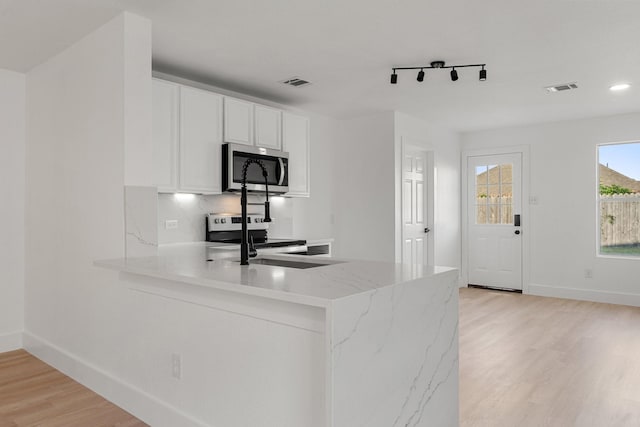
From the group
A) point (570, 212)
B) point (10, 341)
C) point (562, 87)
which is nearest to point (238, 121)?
point (10, 341)

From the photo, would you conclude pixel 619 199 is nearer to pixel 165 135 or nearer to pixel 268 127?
pixel 268 127

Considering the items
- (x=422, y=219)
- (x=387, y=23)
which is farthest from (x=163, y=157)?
(x=422, y=219)

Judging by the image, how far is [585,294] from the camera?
19.1ft

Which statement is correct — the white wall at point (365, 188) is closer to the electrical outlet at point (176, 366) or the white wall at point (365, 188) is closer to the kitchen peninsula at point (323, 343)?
the kitchen peninsula at point (323, 343)

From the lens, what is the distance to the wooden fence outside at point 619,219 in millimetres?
5605

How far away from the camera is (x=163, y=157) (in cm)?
344

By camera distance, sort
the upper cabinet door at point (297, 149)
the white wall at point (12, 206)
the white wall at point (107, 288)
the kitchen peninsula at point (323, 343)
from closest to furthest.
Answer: the kitchen peninsula at point (323, 343)
the white wall at point (107, 288)
the white wall at point (12, 206)
the upper cabinet door at point (297, 149)

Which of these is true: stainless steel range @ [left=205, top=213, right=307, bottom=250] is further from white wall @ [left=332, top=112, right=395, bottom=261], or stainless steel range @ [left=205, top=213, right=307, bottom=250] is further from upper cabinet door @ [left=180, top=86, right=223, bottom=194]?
white wall @ [left=332, top=112, right=395, bottom=261]

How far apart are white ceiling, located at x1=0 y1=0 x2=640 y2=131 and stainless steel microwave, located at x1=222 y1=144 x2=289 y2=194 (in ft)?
2.11

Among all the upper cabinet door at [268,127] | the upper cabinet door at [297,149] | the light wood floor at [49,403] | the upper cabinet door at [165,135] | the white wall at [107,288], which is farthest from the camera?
the upper cabinet door at [297,149]

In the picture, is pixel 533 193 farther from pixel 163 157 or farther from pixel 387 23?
pixel 163 157

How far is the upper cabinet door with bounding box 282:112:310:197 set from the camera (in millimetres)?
4500

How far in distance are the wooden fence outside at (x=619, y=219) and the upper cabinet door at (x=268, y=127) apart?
4.35 metres

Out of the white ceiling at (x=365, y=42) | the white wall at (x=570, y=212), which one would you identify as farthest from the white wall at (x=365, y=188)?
the white wall at (x=570, y=212)
